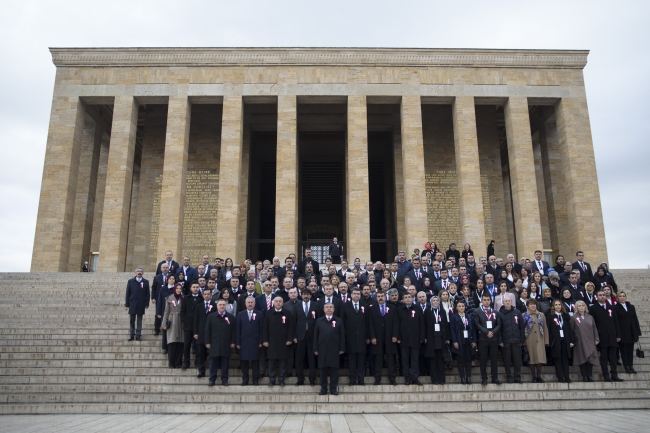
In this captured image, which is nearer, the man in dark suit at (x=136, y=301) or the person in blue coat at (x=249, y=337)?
the person in blue coat at (x=249, y=337)

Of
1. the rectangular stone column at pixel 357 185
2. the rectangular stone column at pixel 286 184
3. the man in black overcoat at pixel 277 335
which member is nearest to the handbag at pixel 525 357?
the man in black overcoat at pixel 277 335

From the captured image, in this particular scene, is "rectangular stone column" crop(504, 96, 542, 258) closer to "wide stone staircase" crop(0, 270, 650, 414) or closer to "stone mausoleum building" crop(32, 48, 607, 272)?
"stone mausoleum building" crop(32, 48, 607, 272)

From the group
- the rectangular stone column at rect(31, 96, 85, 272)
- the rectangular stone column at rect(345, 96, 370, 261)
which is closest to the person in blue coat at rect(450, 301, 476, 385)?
the rectangular stone column at rect(345, 96, 370, 261)

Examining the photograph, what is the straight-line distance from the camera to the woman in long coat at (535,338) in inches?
338

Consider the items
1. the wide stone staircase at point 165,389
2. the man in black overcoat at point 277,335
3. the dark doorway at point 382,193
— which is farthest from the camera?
the dark doorway at point 382,193

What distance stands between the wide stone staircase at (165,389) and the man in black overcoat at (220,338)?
12.8 inches

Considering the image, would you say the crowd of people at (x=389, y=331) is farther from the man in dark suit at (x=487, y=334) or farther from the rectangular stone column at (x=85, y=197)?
the rectangular stone column at (x=85, y=197)

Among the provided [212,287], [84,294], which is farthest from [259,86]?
[212,287]

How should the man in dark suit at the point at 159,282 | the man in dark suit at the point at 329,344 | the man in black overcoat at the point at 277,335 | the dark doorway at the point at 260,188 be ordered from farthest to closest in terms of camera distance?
the dark doorway at the point at 260,188 < the man in dark suit at the point at 159,282 < the man in black overcoat at the point at 277,335 < the man in dark suit at the point at 329,344

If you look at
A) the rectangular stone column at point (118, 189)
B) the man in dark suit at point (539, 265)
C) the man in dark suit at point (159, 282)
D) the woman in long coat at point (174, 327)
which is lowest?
the woman in long coat at point (174, 327)

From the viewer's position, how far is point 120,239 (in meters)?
19.4

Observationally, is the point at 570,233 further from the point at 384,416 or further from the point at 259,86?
the point at 384,416

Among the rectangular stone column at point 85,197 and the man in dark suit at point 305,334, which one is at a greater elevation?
the rectangular stone column at point 85,197

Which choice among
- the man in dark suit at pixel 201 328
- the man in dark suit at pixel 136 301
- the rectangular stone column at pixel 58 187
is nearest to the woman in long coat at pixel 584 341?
the man in dark suit at pixel 201 328
